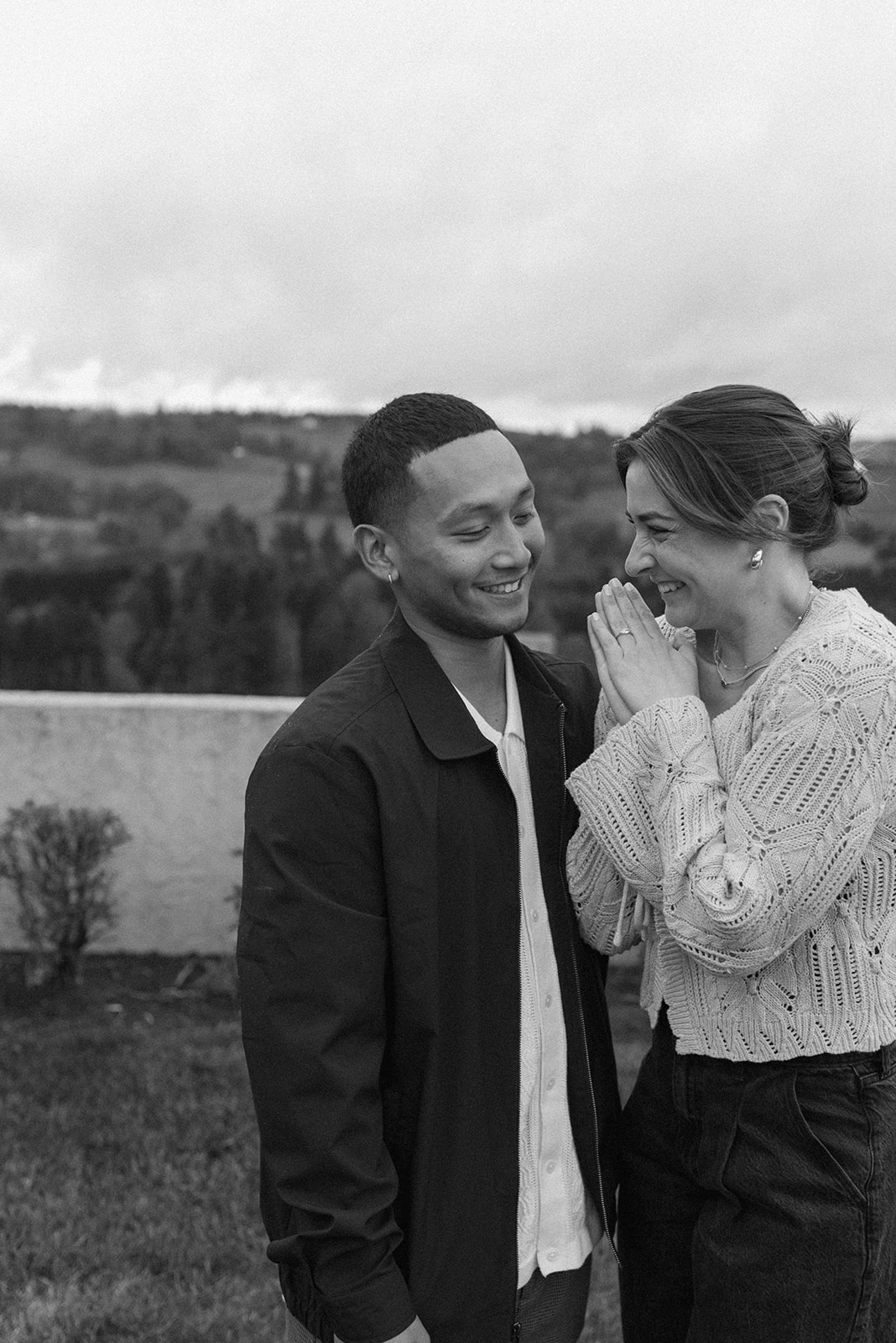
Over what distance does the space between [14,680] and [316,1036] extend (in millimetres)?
6501

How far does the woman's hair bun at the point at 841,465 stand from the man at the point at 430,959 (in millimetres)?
527

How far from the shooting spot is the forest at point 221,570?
8039mm

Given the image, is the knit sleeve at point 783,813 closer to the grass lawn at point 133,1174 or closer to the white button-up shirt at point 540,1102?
the white button-up shirt at point 540,1102

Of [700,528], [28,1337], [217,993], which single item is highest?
[700,528]

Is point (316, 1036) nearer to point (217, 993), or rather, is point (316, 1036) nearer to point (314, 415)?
point (217, 993)

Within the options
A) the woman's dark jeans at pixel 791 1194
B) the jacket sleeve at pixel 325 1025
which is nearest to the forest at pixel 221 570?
the woman's dark jeans at pixel 791 1194

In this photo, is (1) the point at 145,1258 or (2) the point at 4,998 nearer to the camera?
(1) the point at 145,1258

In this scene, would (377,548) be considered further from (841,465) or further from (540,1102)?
(540,1102)

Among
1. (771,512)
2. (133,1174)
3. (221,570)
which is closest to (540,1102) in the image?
(771,512)

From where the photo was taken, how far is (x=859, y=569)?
28.1 ft

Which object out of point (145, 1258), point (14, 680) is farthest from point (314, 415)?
point (145, 1258)

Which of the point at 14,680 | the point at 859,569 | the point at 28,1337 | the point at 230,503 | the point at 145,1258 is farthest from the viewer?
the point at 230,503

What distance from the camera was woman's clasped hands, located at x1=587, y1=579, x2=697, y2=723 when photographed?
7.31ft

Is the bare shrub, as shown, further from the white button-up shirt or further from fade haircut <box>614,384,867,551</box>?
fade haircut <box>614,384,867,551</box>
